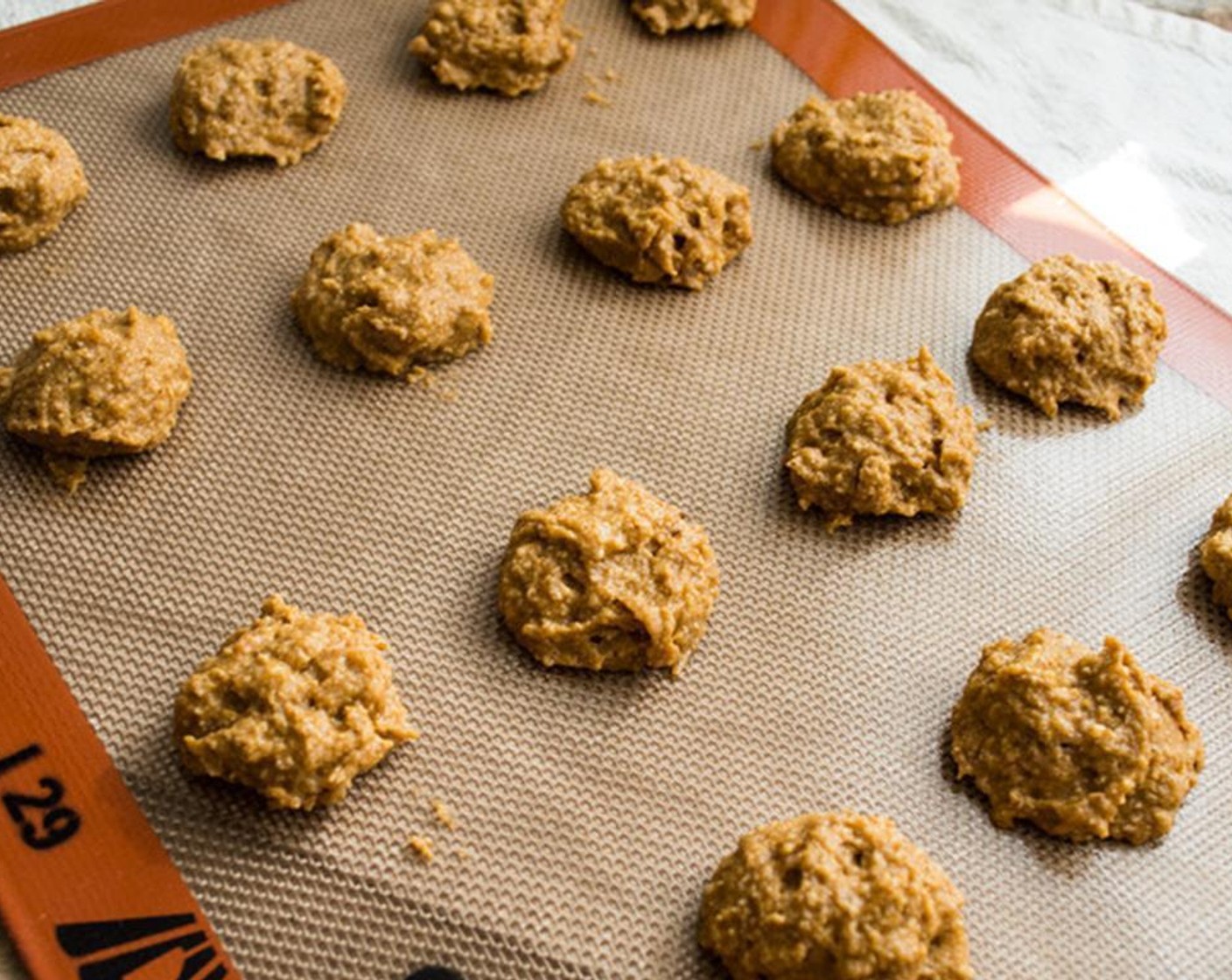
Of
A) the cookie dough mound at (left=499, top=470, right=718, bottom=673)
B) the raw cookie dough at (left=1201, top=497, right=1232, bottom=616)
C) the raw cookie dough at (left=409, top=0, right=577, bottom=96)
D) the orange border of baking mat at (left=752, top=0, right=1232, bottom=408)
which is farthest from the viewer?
the raw cookie dough at (left=409, top=0, right=577, bottom=96)

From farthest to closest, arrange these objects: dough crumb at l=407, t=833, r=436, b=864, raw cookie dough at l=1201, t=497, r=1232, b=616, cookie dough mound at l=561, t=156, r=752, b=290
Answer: cookie dough mound at l=561, t=156, r=752, b=290, raw cookie dough at l=1201, t=497, r=1232, b=616, dough crumb at l=407, t=833, r=436, b=864

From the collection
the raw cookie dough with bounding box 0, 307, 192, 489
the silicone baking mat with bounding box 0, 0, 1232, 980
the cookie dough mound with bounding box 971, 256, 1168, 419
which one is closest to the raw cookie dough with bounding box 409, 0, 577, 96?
the silicone baking mat with bounding box 0, 0, 1232, 980

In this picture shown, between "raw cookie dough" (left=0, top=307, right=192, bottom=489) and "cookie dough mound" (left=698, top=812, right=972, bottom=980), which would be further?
"raw cookie dough" (left=0, top=307, right=192, bottom=489)

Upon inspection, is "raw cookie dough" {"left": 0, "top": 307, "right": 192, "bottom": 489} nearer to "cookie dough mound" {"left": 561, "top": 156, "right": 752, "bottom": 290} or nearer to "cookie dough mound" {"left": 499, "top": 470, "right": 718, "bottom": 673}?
"cookie dough mound" {"left": 499, "top": 470, "right": 718, "bottom": 673}

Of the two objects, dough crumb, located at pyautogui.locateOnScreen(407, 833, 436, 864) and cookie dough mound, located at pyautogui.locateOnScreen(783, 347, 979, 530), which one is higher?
cookie dough mound, located at pyautogui.locateOnScreen(783, 347, 979, 530)

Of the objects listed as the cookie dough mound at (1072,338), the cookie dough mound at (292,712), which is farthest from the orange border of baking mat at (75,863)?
the cookie dough mound at (1072,338)

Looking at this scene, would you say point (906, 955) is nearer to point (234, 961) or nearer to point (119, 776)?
point (234, 961)

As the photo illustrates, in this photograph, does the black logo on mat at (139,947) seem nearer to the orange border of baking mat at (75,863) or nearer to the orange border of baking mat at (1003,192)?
the orange border of baking mat at (75,863)

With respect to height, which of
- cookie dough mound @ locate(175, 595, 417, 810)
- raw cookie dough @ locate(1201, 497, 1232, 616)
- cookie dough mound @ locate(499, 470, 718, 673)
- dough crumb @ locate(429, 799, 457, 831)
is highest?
raw cookie dough @ locate(1201, 497, 1232, 616)
